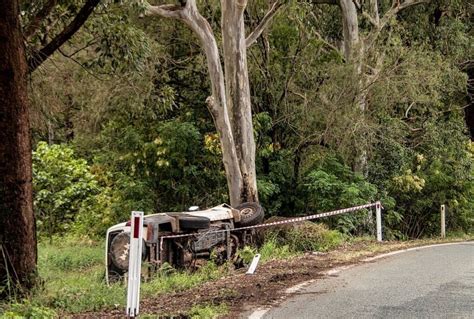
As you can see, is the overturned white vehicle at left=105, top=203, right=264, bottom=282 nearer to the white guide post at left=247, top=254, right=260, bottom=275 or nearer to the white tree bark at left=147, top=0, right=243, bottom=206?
the white guide post at left=247, top=254, right=260, bottom=275

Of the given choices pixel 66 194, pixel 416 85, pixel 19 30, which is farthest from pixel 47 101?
pixel 416 85

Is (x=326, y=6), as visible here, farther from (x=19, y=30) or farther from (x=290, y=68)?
(x=19, y=30)

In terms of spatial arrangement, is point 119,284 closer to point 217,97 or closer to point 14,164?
point 14,164

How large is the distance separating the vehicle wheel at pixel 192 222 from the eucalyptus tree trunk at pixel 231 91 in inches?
157

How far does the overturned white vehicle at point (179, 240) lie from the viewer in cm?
986

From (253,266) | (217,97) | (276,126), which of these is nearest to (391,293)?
(253,266)

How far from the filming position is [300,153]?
18453mm

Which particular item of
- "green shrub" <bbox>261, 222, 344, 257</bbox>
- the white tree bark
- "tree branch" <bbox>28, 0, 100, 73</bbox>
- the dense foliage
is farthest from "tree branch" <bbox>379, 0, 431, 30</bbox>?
"tree branch" <bbox>28, 0, 100, 73</bbox>

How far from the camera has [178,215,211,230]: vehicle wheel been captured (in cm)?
1045

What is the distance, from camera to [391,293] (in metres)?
8.26

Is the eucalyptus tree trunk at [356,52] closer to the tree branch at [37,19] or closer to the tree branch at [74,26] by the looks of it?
the tree branch at [74,26]

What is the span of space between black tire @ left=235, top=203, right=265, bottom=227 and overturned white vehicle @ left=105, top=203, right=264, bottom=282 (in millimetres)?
208

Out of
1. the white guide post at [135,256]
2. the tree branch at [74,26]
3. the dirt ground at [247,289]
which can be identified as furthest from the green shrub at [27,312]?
the tree branch at [74,26]

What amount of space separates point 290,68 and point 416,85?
3716mm
